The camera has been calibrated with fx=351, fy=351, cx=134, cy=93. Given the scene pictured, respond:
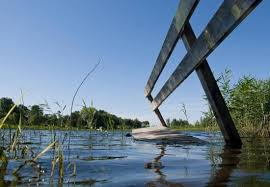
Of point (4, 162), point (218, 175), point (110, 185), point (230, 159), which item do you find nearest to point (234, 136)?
point (230, 159)

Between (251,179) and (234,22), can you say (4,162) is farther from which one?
(234,22)

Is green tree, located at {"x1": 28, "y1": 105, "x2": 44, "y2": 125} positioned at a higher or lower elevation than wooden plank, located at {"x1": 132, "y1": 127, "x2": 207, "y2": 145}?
higher

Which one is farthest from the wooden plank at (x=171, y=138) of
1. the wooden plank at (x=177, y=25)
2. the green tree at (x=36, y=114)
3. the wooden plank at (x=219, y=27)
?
the green tree at (x=36, y=114)

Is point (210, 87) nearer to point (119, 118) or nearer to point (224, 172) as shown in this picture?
point (224, 172)

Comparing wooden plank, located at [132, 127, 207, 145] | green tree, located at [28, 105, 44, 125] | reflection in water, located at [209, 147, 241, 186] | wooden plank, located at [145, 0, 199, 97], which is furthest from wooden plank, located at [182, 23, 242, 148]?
wooden plank, located at [132, 127, 207, 145]

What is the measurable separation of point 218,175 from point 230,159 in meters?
1.14

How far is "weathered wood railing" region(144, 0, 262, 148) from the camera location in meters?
2.65

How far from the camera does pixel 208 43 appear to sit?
10.5 ft

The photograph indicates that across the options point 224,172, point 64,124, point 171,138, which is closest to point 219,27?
point 224,172

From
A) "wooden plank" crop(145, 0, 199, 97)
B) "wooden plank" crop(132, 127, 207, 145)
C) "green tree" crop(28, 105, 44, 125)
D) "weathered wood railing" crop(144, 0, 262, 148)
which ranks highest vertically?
"wooden plank" crop(145, 0, 199, 97)

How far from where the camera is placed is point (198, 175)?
8.09 ft

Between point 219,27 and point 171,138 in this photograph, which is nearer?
point 219,27

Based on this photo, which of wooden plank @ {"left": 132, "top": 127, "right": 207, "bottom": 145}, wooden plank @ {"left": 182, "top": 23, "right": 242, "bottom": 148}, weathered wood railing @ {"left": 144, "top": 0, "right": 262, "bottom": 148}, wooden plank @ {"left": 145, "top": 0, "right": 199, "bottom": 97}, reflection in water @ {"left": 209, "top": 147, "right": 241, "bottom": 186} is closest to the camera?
reflection in water @ {"left": 209, "top": 147, "right": 241, "bottom": 186}

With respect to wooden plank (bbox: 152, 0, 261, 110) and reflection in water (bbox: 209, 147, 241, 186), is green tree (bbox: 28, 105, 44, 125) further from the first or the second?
reflection in water (bbox: 209, 147, 241, 186)
